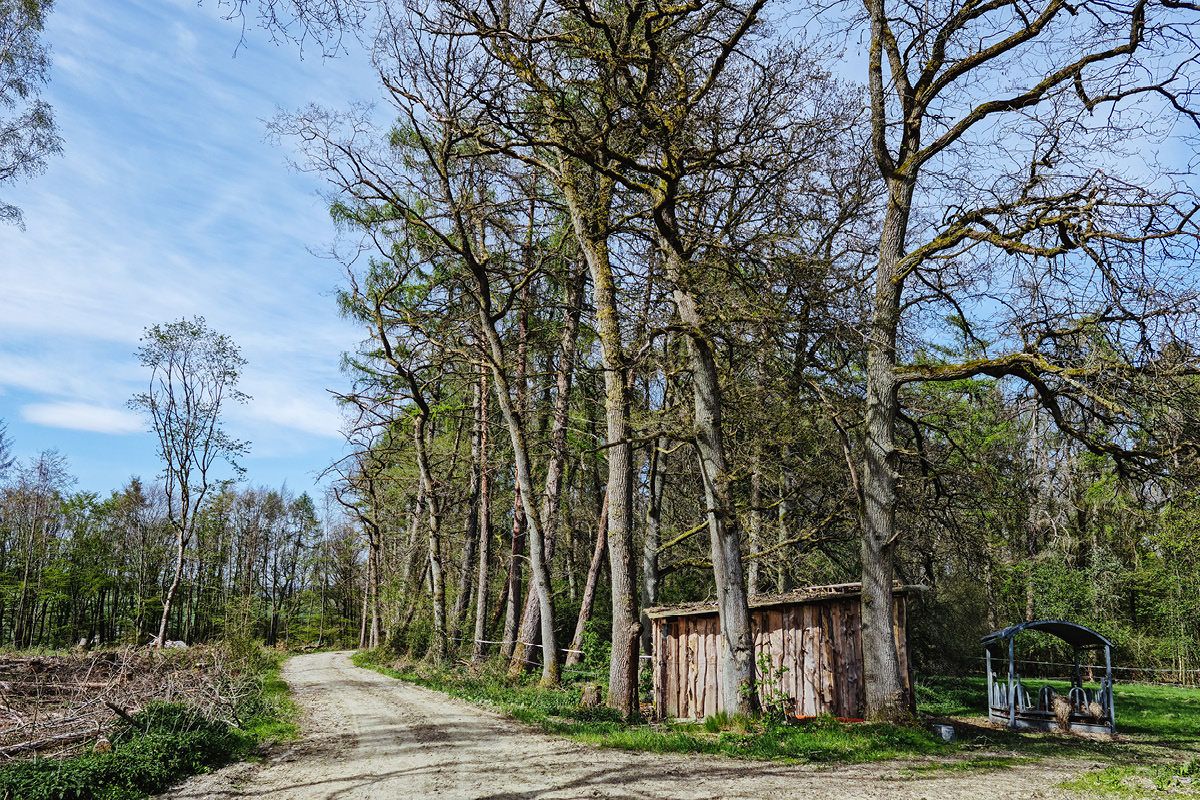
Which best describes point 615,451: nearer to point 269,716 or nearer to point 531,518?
point 531,518

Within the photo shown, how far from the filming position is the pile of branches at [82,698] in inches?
342

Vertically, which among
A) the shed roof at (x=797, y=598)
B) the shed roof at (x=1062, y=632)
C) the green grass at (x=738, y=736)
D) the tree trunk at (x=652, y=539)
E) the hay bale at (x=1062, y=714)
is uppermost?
the tree trunk at (x=652, y=539)

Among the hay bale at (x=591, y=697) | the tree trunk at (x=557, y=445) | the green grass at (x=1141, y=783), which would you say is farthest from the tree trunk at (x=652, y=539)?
the green grass at (x=1141, y=783)

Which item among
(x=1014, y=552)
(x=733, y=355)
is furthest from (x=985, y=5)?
(x=1014, y=552)

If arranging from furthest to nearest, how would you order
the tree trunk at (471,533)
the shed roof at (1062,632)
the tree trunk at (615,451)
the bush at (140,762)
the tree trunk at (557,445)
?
the tree trunk at (471,533) → the tree trunk at (557,445) → the shed roof at (1062,632) → the tree trunk at (615,451) → the bush at (140,762)

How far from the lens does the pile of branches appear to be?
8680 millimetres

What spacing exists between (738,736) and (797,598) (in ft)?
12.3

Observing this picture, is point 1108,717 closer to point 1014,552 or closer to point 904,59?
point 904,59

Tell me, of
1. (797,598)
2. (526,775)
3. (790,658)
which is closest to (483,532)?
(790,658)

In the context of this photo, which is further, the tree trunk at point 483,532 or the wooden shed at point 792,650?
the tree trunk at point 483,532

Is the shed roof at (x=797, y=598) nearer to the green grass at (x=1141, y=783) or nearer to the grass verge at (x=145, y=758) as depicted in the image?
the green grass at (x=1141, y=783)

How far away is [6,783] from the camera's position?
22.5ft

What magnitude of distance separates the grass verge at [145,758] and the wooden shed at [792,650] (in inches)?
272

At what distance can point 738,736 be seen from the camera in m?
10.1
